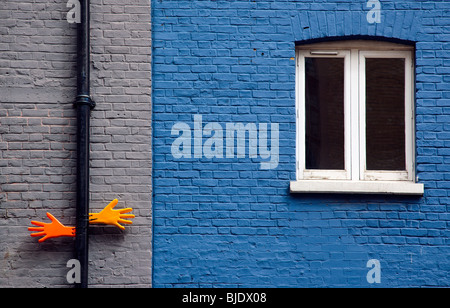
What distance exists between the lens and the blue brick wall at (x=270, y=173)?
201 inches

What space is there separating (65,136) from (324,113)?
2764 mm

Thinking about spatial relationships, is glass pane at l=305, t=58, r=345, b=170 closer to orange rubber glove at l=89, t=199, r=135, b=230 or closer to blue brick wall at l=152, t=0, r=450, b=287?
blue brick wall at l=152, t=0, r=450, b=287

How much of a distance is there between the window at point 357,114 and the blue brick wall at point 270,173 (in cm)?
17

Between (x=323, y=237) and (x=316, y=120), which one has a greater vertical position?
(x=316, y=120)

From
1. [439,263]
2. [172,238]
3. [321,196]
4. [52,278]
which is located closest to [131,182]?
[172,238]

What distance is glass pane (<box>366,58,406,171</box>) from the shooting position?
5.32 metres

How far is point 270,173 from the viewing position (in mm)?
5180

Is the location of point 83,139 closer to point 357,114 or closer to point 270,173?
point 270,173

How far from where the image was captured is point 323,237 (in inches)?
202

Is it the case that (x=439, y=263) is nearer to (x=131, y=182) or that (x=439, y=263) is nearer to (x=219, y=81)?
(x=219, y=81)

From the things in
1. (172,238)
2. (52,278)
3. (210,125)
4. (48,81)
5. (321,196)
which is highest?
(48,81)

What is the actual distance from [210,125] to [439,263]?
9.08ft

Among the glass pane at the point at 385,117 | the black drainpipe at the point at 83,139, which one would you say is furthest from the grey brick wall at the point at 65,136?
the glass pane at the point at 385,117

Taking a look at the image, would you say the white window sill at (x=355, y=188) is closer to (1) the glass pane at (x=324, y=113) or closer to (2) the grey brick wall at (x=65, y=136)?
(1) the glass pane at (x=324, y=113)
